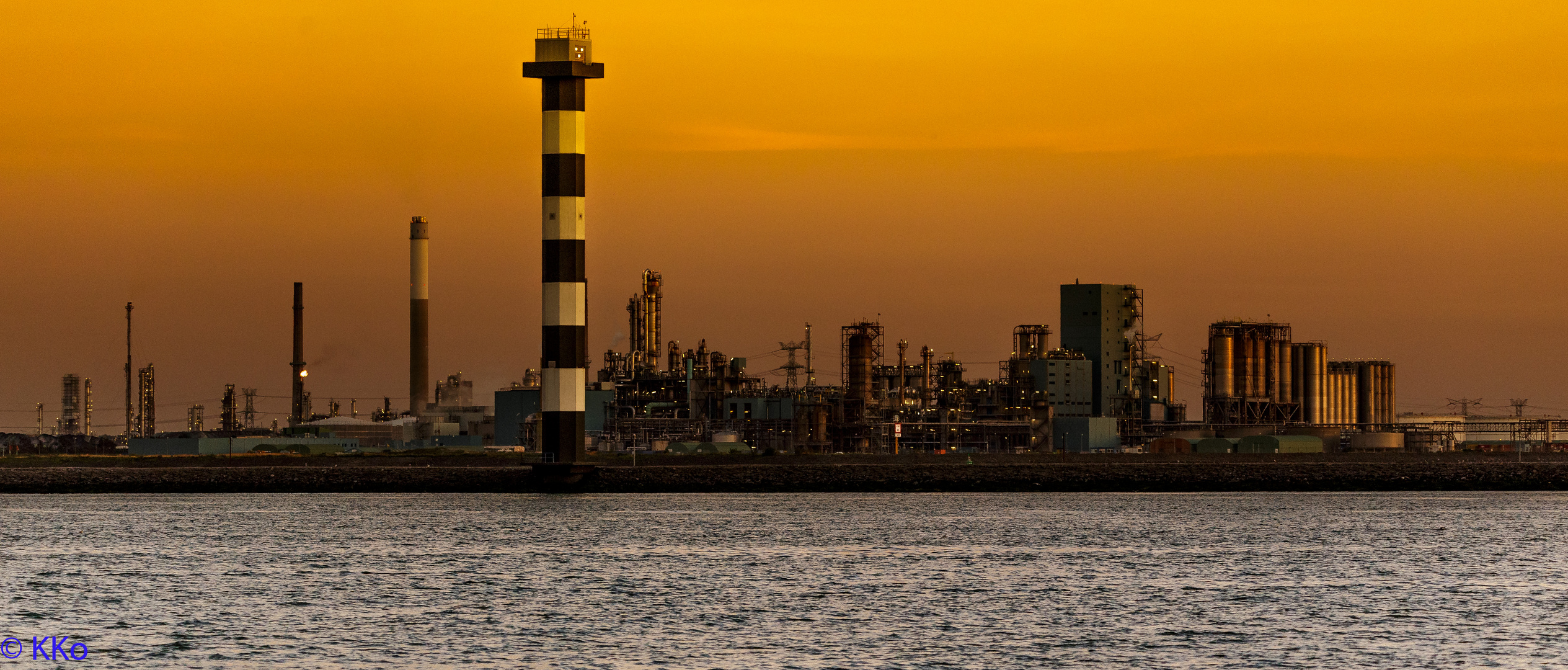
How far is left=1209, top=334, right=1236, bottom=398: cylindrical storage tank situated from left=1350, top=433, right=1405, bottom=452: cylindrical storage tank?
9617 millimetres

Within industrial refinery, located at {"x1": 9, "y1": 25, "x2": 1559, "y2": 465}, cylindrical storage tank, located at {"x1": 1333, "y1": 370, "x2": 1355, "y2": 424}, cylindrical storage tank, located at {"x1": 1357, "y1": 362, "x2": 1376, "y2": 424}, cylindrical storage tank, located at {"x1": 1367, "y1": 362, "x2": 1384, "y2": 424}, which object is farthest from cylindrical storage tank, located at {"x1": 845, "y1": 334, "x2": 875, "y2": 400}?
cylindrical storage tank, located at {"x1": 1367, "y1": 362, "x2": 1384, "y2": 424}

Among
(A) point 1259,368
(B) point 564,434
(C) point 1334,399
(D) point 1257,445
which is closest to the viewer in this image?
(B) point 564,434

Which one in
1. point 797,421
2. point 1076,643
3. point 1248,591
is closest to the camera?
point 1076,643

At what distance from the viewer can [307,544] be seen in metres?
56.2

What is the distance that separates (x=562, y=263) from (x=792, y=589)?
124 ft

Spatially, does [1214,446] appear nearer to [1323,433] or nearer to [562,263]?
[1323,433]

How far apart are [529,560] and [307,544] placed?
11243 millimetres

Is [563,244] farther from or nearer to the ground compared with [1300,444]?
farther from the ground

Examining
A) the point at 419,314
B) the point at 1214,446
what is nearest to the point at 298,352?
the point at 419,314

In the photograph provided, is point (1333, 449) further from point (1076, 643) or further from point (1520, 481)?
point (1076, 643)

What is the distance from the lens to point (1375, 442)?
116m

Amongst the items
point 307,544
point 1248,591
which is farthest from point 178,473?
point 1248,591

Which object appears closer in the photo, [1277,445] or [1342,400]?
[1277,445]

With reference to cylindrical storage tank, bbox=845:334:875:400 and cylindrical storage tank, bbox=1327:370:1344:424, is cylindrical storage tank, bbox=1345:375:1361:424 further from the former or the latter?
cylindrical storage tank, bbox=845:334:875:400
